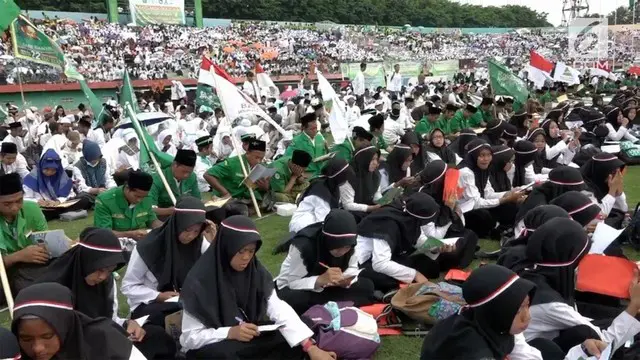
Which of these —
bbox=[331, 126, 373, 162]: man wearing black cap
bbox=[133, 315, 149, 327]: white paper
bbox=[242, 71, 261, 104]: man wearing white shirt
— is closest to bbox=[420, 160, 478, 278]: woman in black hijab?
bbox=[331, 126, 373, 162]: man wearing black cap

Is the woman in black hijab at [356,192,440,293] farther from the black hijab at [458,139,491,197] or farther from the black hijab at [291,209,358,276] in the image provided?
the black hijab at [458,139,491,197]

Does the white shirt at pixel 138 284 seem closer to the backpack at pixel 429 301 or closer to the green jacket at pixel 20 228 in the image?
the green jacket at pixel 20 228

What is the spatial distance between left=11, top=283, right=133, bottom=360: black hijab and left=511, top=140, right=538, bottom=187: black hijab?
188 inches

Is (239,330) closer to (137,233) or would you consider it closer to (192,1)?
(137,233)

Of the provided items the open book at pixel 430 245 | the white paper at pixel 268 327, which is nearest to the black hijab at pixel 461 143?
the open book at pixel 430 245

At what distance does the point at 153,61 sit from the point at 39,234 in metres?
22.0

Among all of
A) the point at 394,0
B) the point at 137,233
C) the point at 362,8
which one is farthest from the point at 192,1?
the point at 137,233

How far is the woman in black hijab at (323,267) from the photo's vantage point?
12.1ft

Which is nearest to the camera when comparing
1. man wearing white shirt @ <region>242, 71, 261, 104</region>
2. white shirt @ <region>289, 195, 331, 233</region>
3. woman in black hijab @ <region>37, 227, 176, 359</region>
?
woman in black hijab @ <region>37, 227, 176, 359</region>

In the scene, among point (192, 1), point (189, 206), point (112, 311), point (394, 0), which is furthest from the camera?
point (394, 0)

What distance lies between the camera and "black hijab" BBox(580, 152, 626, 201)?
5.25 meters

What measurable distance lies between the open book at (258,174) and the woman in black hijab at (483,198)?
214 cm

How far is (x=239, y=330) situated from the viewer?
115 inches

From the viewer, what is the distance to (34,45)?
21.5 feet
